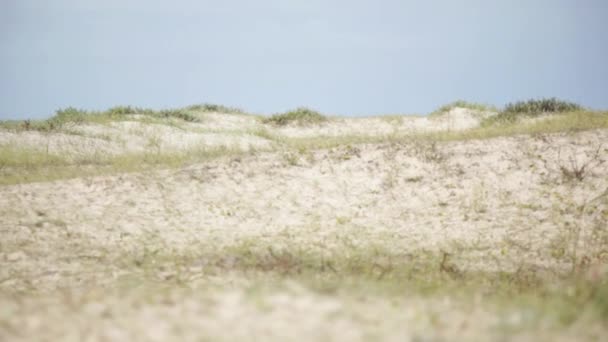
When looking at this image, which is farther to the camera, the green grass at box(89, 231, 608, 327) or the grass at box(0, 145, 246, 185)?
the grass at box(0, 145, 246, 185)

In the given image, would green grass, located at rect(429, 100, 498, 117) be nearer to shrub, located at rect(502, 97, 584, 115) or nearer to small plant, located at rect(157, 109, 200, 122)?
shrub, located at rect(502, 97, 584, 115)

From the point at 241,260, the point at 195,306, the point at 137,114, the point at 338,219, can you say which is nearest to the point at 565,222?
the point at 338,219

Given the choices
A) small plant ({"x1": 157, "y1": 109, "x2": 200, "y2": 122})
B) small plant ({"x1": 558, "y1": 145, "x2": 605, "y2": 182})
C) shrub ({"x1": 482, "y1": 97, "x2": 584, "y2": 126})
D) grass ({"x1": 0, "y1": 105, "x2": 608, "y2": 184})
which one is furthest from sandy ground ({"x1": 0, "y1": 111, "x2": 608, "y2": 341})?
small plant ({"x1": 157, "y1": 109, "x2": 200, "y2": 122})

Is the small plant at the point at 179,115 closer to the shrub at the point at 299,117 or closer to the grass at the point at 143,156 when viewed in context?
the shrub at the point at 299,117

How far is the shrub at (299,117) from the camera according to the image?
95.7 feet

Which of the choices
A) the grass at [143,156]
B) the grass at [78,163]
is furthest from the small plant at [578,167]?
the grass at [78,163]

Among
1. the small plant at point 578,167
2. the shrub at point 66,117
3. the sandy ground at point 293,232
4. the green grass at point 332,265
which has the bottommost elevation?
Result: the green grass at point 332,265

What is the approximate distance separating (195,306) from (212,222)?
8032 mm

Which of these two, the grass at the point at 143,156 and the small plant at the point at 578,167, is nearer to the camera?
the small plant at the point at 578,167

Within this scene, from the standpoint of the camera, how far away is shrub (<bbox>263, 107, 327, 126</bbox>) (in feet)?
95.7

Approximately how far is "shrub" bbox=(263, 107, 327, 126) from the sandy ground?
41.3ft

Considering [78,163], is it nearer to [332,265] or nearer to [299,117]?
[332,265]

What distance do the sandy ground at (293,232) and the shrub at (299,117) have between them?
496 inches

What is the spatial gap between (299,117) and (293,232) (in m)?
18.5
